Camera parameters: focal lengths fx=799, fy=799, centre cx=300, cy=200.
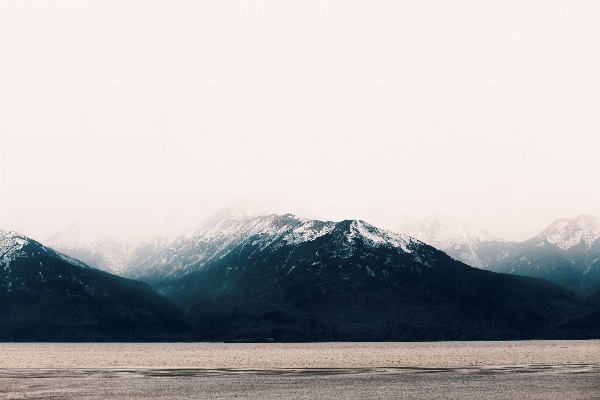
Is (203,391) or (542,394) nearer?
(542,394)

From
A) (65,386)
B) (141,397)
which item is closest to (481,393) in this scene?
(141,397)

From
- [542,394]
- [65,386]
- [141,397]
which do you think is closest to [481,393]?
[542,394]

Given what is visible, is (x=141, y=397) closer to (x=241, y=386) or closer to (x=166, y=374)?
(x=241, y=386)

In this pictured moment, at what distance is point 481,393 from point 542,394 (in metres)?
6.94

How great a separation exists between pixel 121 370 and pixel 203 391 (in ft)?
160

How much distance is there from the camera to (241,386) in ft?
342

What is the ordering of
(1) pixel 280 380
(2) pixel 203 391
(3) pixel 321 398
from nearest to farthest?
(3) pixel 321 398
(2) pixel 203 391
(1) pixel 280 380

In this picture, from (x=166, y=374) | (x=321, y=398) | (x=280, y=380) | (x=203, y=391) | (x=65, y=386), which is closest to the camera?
(x=321, y=398)

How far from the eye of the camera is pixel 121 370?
141 m

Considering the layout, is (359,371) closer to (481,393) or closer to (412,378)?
(412,378)

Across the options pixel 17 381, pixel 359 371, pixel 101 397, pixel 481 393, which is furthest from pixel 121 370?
pixel 481 393

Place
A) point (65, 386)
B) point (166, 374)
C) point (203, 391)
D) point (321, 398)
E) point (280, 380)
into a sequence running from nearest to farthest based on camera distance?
1. point (321, 398)
2. point (203, 391)
3. point (65, 386)
4. point (280, 380)
5. point (166, 374)

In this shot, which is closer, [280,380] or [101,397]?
[101,397]

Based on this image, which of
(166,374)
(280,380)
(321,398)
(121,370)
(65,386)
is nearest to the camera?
(321,398)
